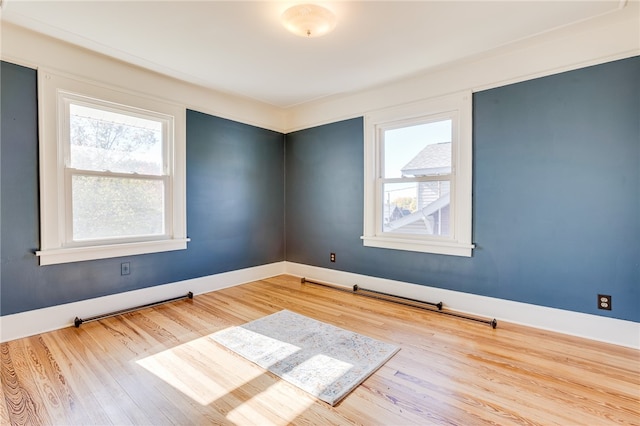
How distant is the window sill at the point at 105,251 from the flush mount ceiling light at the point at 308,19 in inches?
102

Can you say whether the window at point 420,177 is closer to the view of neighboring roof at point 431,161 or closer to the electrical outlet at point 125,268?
the view of neighboring roof at point 431,161

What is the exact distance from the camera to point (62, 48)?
8.75 ft

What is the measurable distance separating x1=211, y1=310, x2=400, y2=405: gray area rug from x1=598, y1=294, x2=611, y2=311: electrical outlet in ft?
5.69

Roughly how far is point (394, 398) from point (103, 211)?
3066 mm

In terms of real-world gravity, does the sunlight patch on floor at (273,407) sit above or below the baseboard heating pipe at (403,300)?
below

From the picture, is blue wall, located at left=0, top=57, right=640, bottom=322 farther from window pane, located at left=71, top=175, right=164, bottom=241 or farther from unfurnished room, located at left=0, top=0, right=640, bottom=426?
window pane, located at left=71, top=175, right=164, bottom=241

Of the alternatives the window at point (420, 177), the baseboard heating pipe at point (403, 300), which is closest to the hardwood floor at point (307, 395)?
the baseboard heating pipe at point (403, 300)

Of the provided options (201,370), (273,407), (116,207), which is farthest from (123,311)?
(273,407)

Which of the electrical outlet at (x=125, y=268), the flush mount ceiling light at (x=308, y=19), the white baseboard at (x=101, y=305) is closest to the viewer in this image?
the flush mount ceiling light at (x=308, y=19)

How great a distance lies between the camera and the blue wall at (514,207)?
7.84ft

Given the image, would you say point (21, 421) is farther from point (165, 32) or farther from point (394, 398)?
point (165, 32)

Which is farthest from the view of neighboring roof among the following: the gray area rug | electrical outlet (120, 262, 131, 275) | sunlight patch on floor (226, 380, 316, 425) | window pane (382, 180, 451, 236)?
electrical outlet (120, 262, 131, 275)

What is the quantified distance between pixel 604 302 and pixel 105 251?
4.48 meters

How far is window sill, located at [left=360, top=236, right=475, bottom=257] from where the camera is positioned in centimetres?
311
